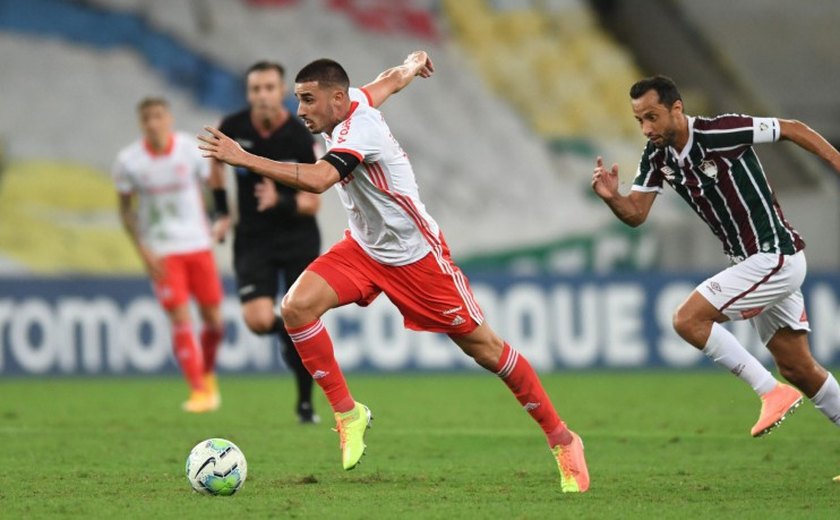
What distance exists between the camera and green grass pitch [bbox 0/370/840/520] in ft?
20.9

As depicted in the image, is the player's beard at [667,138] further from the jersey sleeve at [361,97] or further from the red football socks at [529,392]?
the jersey sleeve at [361,97]

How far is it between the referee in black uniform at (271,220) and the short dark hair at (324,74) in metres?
2.86

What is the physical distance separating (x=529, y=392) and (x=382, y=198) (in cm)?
123

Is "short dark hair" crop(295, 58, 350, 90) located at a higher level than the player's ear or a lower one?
higher

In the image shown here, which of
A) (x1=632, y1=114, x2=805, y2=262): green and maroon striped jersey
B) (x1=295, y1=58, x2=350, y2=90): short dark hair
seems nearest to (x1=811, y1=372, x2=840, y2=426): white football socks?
(x1=632, y1=114, x2=805, y2=262): green and maroon striped jersey

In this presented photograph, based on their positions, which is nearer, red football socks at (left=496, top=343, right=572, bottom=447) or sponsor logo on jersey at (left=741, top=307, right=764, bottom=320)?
red football socks at (left=496, top=343, right=572, bottom=447)

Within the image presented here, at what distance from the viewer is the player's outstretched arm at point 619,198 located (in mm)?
7348

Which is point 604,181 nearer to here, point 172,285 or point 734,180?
point 734,180

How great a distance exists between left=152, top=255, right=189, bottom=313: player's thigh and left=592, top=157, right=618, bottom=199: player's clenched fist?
16.7 ft

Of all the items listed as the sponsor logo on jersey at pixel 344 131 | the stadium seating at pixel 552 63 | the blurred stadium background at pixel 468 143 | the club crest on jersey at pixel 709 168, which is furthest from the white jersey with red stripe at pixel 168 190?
the stadium seating at pixel 552 63

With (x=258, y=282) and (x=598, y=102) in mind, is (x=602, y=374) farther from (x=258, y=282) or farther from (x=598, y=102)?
(x=598, y=102)

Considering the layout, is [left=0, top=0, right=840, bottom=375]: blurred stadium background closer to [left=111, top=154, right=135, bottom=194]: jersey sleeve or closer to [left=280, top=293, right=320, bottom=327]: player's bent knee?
[left=111, top=154, right=135, bottom=194]: jersey sleeve

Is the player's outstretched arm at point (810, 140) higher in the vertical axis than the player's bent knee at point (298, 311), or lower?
higher

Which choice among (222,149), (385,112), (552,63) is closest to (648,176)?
(222,149)
